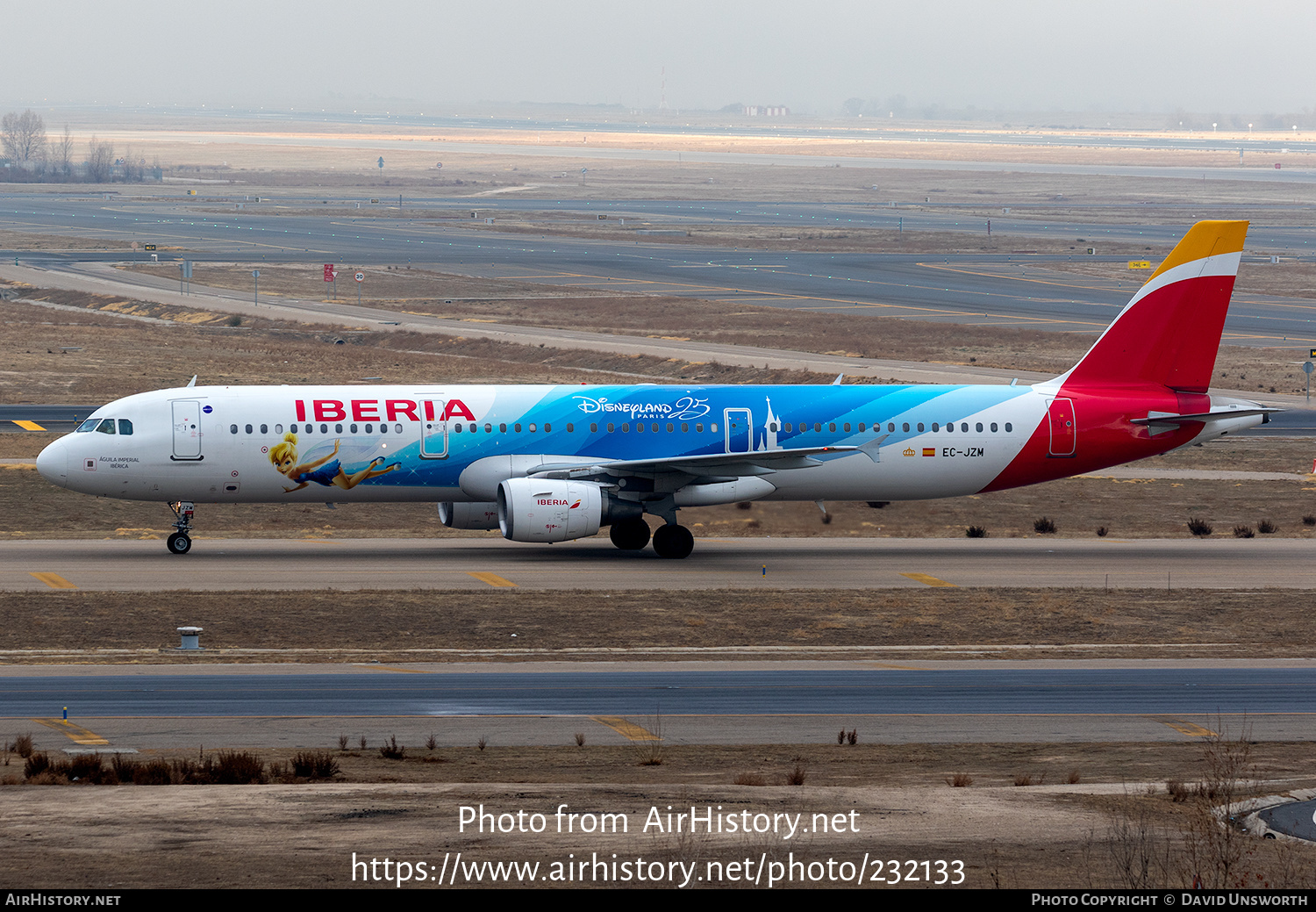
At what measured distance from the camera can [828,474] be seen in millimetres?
45875

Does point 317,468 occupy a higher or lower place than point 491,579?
higher

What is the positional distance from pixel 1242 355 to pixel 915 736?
72.9m

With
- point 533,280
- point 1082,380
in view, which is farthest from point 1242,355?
point 533,280

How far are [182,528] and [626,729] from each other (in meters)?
22.2

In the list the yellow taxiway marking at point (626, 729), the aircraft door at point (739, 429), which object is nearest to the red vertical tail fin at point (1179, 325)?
the aircraft door at point (739, 429)

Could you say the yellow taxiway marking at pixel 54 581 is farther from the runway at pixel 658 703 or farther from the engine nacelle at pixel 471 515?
the engine nacelle at pixel 471 515

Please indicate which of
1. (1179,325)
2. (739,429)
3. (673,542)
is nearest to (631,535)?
(673,542)

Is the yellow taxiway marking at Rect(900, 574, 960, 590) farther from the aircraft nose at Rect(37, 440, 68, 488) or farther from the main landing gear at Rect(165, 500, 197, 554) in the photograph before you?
the aircraft nose at Rect(37, 440, 68, 488)

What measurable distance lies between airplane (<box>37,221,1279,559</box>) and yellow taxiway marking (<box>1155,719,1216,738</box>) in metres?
16.4

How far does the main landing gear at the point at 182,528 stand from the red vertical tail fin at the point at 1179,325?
86.2ft

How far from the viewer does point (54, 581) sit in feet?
130

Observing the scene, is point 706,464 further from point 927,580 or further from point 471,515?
point 471,515

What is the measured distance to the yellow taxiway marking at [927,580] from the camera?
41.9 m
